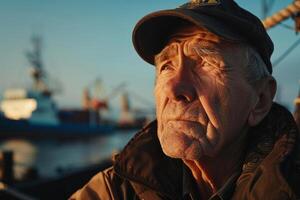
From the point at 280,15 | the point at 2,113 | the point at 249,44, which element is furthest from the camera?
the point at 2,113

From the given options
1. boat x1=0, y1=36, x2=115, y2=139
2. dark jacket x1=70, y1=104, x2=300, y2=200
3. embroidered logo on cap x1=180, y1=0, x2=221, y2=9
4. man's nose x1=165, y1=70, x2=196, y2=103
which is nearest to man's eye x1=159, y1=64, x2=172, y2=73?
man's nose x1=165, y1=70, x2=196, y2=103

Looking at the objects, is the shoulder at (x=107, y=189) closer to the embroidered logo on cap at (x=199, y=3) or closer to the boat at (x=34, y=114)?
the embroidered logo on cap at (x=199, y=3)

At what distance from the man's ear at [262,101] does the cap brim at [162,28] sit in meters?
0.27

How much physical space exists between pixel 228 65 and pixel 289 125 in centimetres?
40

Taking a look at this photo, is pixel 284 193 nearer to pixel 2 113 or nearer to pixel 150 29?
pixel 150 29

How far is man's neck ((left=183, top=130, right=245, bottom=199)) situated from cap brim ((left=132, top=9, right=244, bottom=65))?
1.70 feet

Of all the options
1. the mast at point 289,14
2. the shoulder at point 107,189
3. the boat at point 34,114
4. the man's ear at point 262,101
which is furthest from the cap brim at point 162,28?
the boat at point 34,114

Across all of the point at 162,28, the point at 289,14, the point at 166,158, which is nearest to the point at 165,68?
the point at 162,28

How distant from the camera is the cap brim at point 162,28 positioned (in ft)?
4.27

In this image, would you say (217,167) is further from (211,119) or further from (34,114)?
(34,114)

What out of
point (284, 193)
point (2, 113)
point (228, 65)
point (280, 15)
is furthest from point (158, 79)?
point (2, 113)

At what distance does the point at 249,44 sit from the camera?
1.42 metres

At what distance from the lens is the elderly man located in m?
1.31

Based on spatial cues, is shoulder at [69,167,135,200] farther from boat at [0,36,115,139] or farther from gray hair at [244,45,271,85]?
boat at [0,36,115,139]
